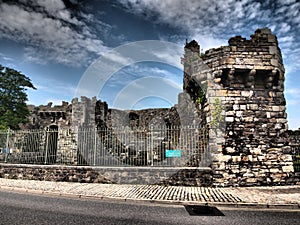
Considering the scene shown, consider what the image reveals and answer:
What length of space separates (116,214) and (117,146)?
186 inches

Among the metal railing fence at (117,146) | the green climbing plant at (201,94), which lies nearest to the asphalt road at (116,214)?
the metal railing fence at (117,146)

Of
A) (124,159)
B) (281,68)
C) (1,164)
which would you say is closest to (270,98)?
(281,68)

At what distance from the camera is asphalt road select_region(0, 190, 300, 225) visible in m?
4.16

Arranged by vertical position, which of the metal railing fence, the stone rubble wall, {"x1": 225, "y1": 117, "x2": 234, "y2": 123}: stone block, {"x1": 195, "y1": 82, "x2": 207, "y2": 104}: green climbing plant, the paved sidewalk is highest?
{"x1": 195, "y1": 82, "x2": 207, "y2": 104}: green climbing plant

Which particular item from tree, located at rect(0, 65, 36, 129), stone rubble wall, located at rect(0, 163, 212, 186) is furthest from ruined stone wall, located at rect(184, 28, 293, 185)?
tree, located at rect(0, 65, 36, 129)

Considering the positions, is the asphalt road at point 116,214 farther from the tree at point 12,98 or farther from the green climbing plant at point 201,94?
the tree at point 12,98

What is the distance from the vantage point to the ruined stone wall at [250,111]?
25.3ft

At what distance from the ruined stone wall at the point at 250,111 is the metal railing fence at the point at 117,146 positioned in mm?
1032

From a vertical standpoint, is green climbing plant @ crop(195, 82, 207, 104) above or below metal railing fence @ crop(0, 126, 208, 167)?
above

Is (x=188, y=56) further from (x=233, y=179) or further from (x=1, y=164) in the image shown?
(x=1, y=164)

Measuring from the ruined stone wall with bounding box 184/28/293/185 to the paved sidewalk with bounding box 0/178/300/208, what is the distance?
0.69m

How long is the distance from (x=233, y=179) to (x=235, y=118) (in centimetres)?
226

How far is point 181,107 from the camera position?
12.2m

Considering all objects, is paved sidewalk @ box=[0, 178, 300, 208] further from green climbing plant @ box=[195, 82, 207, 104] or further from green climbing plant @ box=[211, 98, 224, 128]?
green climbing plant @ box=[195, 82, 207, 104]
